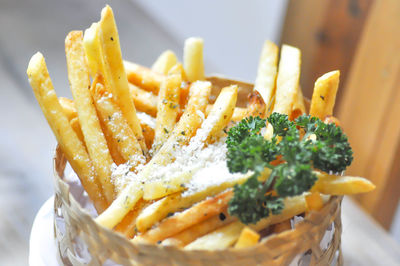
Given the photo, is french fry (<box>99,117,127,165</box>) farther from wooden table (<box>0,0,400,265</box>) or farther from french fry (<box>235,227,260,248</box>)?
wooden table (<box>0,0,400,265</box>)

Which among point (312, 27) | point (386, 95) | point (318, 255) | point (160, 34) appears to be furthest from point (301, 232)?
point (160, 34)

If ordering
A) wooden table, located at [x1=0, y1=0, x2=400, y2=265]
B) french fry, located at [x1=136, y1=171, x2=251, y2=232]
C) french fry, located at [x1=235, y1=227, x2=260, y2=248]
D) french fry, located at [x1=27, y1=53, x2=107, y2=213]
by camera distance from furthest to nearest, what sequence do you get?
wooden table, located at [x1=0, y1=0, x2=400, y2=265] < french fry, located at [x1=27, y1=53, x2=107, y2=213] < french fry, located at [x1=136, y1=171, x2=251, y2=232] < french fry, located at [x1=235, y1=227, x2=260, y2=248]

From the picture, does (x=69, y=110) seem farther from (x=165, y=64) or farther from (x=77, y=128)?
(x=165, y=64)

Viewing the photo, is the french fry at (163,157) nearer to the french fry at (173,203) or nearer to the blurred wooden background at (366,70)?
the french fry at (173,203)

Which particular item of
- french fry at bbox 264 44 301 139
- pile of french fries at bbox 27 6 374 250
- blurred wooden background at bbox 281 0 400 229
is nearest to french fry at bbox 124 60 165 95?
pile of french fries at bbox 27 6 374 250

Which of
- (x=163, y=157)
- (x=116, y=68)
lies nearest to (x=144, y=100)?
(x=116, y=68)

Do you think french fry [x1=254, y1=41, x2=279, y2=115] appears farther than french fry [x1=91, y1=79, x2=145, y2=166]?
Yes

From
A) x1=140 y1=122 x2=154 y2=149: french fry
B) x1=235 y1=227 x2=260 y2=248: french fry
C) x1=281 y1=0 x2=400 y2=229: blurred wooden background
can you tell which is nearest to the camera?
x1=235 y1=227 x2=260 y2=248: french fry
